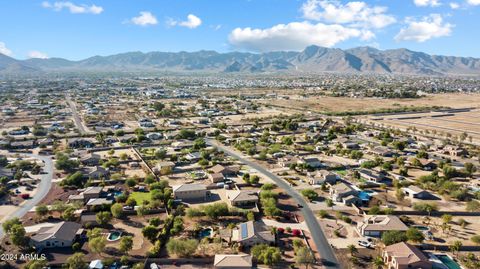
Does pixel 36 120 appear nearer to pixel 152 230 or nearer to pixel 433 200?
pixel 152 230

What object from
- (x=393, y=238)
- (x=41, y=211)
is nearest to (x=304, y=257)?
(x=393, y=238)

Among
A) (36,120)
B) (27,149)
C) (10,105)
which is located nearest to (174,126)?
(27,149)

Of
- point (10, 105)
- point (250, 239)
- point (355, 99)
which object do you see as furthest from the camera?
point (355, 99)

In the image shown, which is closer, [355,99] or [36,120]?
[36,120]

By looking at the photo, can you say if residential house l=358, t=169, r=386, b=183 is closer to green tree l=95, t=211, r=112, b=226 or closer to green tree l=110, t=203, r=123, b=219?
green tree l=110, t=203, r=123, b=219

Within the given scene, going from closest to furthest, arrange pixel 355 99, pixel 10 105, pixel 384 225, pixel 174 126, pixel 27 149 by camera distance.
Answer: pixel 384 225
pixel 27 149
pixel 174 126
pixel 10 105
pixel 355 99

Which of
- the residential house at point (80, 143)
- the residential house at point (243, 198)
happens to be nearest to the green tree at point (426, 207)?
the residential house at point (243, 198)

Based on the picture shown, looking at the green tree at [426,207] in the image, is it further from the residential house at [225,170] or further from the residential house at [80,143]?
the residential house at [80,143]
